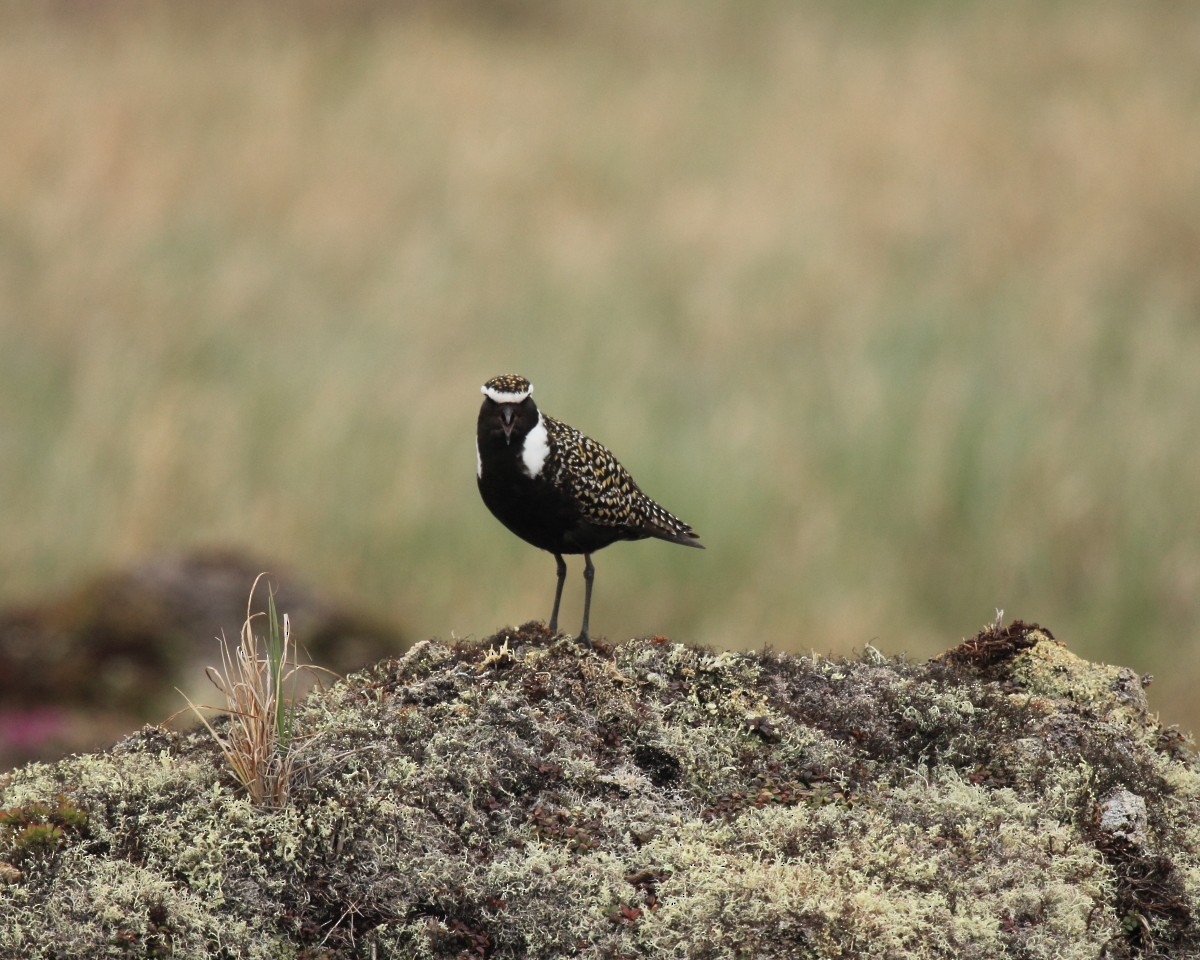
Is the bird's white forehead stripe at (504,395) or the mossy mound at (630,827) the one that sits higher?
the bird's white forehead stripe at (504,395)

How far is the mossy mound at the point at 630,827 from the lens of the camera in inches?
119

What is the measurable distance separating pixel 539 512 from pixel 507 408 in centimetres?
37

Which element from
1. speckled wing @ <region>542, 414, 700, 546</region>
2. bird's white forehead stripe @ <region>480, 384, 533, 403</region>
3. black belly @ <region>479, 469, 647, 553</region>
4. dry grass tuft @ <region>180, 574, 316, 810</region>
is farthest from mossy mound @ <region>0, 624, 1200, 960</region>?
bird's white forehead stripe @ <region>480, 384, 533, 403</region>

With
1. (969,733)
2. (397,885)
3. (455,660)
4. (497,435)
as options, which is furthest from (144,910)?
(969,733)

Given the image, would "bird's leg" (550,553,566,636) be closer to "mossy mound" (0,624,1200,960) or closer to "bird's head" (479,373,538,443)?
"mossy mound" (0,624,1200,960)

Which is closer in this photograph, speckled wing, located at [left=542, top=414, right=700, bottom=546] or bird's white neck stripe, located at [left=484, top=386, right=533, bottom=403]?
bird's white neck stripe, located at [left=484, top=386, right=533, bottom=403]

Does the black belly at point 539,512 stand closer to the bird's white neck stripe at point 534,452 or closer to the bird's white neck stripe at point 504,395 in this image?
the bird's white neck stripe at point 534,452

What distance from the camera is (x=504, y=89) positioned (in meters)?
19.8

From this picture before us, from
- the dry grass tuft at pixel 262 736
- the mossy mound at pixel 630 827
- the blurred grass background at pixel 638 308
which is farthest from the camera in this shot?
the blurred grass background at pixel 638 308

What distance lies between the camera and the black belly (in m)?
4.36

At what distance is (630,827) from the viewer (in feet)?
10.9

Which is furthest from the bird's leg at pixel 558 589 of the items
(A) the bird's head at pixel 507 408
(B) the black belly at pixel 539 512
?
(A) the bird's head at pixel 507 408

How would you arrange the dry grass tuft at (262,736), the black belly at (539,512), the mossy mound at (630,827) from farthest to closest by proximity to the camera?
the black belly at (539,512) < the dry grass tuft at (262,736) < the mossy mound at (630,827)

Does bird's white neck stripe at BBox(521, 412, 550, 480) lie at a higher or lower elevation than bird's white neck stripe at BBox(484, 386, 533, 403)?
lower
